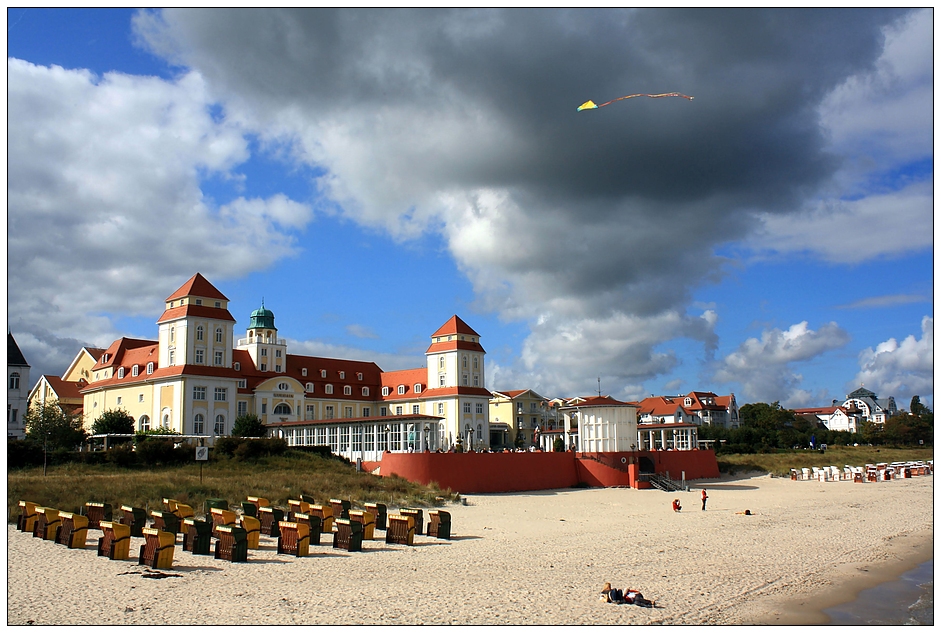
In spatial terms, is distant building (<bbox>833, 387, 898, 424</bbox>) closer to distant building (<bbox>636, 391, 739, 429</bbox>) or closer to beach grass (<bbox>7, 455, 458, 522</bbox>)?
distant building (<bbox>636, 391, 739, 429</bbox>)

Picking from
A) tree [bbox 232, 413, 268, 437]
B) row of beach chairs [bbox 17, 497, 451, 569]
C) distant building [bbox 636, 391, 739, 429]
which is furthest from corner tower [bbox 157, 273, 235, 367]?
distant building [bbox 636, 391, 739, 429]

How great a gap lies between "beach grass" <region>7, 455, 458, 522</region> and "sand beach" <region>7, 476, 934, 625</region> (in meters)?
2.08

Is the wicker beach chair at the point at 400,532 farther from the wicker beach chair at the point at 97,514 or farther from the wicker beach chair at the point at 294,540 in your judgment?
the wicker beach chair at the point at 97,514

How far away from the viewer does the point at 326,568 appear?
1625cm

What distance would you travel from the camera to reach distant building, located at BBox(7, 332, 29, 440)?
5759 cm

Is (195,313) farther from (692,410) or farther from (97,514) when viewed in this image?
(692,410)

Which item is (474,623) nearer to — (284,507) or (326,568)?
(326,568)

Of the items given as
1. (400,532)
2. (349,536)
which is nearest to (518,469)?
(400,532)

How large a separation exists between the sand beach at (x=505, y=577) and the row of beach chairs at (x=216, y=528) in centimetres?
35

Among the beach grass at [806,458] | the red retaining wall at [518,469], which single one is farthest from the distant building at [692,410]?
the red retaining wall at [518,469]

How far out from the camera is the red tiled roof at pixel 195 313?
2276 inches

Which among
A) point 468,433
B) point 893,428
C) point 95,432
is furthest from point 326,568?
point 893,428

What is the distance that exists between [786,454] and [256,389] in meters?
46.3

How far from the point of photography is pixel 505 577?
15859mm
